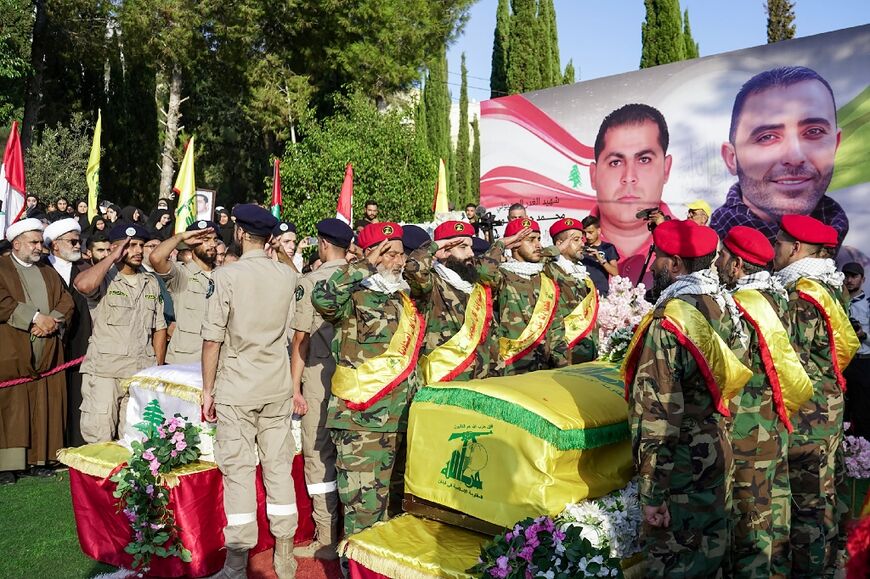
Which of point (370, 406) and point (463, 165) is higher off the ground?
point (463, 165)

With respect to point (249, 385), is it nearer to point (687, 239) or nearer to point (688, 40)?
point (687, 239)

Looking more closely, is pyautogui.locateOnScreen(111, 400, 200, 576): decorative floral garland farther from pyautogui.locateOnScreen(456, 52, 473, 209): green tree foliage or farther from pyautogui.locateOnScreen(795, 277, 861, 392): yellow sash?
pyautogui.locateOnScreen(456, 52, 473, 209): green tree foliage

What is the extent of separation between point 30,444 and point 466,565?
519 centimetres

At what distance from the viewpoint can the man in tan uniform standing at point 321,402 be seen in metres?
5.30

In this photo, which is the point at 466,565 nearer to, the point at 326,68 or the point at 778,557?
the point at 778,557

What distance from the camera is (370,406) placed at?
4.63 m

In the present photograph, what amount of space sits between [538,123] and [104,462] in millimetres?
9379

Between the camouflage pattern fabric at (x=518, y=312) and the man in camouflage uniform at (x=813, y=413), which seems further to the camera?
the camouflage pattern fabric at (x=518, y=312)

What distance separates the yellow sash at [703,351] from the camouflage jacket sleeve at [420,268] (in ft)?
4.77

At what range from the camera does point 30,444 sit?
727 cm

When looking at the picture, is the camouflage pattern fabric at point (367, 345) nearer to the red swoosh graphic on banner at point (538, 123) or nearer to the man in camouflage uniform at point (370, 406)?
the man in camouflage uniform at point (370, 406)

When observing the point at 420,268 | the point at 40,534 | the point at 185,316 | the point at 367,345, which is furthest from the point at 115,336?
the point at 420,268

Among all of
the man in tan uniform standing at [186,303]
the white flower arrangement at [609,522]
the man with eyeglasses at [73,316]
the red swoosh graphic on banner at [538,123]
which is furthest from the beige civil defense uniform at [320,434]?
the red swoosh graphic on banner at [538,123]

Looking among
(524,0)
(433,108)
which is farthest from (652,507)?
(433,108)
